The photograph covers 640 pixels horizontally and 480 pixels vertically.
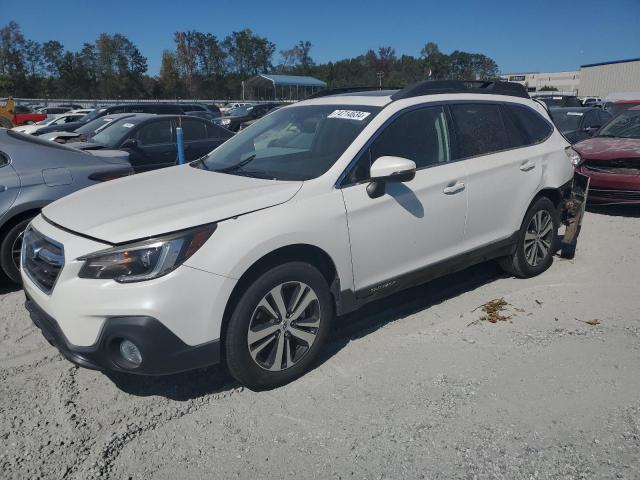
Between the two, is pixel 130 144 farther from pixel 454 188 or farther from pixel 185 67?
pixel 185 67

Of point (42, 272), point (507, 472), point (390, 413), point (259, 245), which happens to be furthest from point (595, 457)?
point (42, 272)

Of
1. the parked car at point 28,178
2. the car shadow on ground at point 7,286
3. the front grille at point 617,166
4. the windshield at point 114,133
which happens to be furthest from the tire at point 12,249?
the front grille at point 617,166

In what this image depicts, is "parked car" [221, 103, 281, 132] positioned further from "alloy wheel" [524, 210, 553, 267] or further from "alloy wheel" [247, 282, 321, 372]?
"alloy wheel" [247, 282, 321, 372]

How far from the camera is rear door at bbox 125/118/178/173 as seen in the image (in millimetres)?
8898

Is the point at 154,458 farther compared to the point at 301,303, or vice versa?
the point at 301,303

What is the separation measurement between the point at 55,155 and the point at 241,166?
2373 mm

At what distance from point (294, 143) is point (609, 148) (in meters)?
6.09

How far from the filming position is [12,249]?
4738 mm

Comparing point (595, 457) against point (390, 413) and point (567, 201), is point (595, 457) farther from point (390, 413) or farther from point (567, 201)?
point (567, 201)

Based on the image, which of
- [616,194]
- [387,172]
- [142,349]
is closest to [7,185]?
[142,349]

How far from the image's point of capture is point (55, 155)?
5109 mm

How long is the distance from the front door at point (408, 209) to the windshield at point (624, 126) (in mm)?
5851

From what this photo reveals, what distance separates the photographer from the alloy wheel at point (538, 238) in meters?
4.94

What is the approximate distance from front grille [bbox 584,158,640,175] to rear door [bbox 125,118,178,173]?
6.99m
